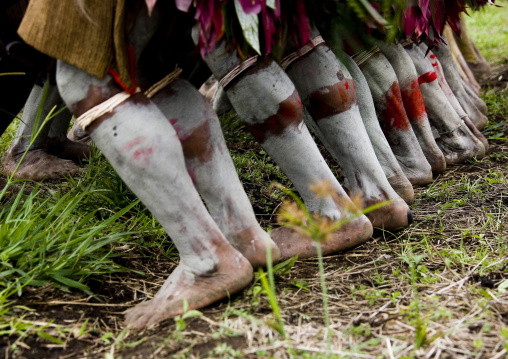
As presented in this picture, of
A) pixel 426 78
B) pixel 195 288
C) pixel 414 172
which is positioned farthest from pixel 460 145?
pixel 195 288

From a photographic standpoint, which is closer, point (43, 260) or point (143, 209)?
point (43, 260)

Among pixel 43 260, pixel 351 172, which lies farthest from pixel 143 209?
pixel 351 172

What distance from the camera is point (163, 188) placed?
4.63ft

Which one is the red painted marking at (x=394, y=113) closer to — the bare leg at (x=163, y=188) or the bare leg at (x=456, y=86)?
A: the bare leg at (x=456, y=86)

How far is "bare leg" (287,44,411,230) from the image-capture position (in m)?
1.98

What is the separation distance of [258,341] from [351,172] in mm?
940

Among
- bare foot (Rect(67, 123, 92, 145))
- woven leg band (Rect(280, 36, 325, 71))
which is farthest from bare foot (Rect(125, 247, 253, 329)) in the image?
bare foot (Rect(67, 123, 92, 145))

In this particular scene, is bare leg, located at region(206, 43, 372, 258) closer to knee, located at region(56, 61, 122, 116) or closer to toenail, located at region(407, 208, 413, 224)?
toenail, located at region(407, 208, 413, 224)

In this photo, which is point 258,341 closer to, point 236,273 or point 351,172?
point 236,273

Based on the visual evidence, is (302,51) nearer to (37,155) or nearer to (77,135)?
(37,155)

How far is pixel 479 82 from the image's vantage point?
4695 millimetres

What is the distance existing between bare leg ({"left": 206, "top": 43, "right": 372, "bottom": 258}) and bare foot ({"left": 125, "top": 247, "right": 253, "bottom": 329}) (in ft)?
1.19

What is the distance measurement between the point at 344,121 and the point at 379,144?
354 mm

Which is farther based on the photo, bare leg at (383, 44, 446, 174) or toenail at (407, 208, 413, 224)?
bare leg at (383, 44, 446, 174)
